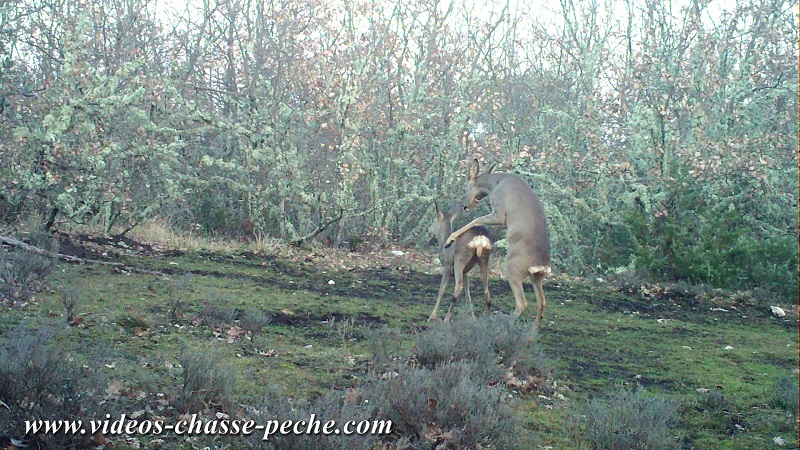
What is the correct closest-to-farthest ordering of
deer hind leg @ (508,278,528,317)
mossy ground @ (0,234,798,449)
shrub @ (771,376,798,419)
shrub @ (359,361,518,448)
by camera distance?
shrub @ (359,361,518,448), mossy ground @ (0,234,798,449), shrub @ (771,376,798,419), deer hind leg @ (508,278,528,317)

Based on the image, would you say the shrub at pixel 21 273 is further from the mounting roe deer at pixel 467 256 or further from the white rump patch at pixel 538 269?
the white rump patch at pixel 538 269

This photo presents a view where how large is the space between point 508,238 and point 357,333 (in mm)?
2162

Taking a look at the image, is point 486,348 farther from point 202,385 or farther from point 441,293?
point 441,293

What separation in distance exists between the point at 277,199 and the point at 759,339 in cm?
988

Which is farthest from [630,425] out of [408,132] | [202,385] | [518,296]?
[408,132]

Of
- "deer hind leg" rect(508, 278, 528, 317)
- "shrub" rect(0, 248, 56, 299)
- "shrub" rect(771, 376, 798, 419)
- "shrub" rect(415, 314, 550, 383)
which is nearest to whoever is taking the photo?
"shrub" rect(415, 314, 550, 383)

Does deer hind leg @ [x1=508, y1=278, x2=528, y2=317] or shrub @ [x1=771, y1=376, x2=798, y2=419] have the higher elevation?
deer hind leg @ [x1=508, y1=278, x2=528, y2=317]

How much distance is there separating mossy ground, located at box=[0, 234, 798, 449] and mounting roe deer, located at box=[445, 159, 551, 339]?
70 centimetres

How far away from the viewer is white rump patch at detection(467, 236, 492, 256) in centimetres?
1007

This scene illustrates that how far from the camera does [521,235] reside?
9.70 metres

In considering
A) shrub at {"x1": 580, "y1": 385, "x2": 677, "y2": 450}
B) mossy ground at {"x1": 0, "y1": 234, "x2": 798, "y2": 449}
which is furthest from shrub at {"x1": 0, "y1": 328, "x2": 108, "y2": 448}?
shrub at {"x1": 580, "y1": 385, "x2": 677, "y2": 450}

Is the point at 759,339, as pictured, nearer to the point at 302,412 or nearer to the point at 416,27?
the point at 302,412

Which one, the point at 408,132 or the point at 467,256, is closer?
the point at 467,256

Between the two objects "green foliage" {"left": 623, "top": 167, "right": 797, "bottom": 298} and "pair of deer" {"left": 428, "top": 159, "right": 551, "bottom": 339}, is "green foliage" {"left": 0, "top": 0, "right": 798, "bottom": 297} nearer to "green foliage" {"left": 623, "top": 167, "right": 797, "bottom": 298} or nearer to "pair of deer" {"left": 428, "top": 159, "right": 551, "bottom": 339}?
"green foliage" {"left": 623, "top": 167, "right": 797, "bottom": 298}
